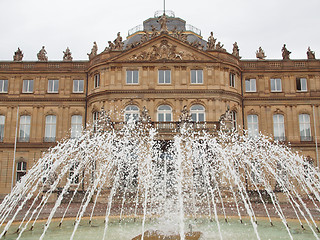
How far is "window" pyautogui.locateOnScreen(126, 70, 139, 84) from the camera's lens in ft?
108

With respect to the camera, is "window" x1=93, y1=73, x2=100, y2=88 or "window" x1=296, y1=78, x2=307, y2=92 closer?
"window" x1=93, y1=73, x2=100, y2=88

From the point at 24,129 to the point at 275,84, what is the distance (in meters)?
26.1

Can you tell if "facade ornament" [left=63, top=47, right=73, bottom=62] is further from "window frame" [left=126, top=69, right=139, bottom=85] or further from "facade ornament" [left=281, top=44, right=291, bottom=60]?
"facade ornament" [left=281, top=44, right=291, bottom=60]

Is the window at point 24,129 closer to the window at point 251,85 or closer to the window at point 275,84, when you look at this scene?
the window at point 251,85

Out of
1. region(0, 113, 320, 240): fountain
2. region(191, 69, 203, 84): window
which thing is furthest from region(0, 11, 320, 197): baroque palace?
region(0, 113, 320, 240): fountain

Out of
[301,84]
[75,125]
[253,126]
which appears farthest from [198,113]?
[75,125]

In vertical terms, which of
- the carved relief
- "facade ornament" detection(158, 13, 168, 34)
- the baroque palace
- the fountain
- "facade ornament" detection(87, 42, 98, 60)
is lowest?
the fountain

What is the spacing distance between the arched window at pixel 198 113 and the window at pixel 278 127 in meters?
8.07

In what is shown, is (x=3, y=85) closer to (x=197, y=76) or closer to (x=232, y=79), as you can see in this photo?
(x=197, y=76)

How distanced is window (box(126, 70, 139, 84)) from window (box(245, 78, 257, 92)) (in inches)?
452

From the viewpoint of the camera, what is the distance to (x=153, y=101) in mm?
32375

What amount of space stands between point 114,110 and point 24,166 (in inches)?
432

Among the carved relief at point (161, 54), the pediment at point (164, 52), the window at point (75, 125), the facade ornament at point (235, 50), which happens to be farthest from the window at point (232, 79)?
the window at point (75, 125)

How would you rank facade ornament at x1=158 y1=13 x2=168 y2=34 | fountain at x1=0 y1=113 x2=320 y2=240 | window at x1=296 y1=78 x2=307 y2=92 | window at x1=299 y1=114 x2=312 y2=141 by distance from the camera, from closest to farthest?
fountain at x1=0 y1=113 x2=320 y2=240
facade ornament at x1=158 y1=13 x2=168 y2=34
window at x1=299 y1=114 x2=312 y2=141
window at x1=296 y1=78 x2=307 y2=92
